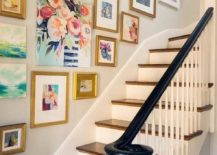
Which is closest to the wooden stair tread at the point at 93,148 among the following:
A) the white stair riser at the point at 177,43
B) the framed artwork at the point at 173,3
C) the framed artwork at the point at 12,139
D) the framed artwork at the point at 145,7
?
the framed artwork at the point at 12,139

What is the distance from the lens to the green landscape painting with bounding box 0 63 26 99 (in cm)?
194

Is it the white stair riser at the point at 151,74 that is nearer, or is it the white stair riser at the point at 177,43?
the white stair riser at the point at 151,74

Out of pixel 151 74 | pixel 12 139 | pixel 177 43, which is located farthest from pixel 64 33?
pixel 177 43

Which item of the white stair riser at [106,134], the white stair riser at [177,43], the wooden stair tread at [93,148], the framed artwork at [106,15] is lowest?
the wooden stair tread at [93,148]

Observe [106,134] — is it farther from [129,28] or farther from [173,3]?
[173,3]

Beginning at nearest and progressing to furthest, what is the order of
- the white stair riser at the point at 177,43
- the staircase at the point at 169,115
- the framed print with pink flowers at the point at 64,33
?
the staircase at the point at 169,115
the framed print with pink flowers at the point at 64,33
the white stair riser at the point at 177,43

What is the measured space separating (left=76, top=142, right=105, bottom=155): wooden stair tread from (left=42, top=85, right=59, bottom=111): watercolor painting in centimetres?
49

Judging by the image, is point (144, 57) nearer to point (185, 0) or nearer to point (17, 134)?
point (185, 0)

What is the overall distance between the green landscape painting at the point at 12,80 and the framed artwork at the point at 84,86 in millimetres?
567

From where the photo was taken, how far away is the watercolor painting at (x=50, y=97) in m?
2.25

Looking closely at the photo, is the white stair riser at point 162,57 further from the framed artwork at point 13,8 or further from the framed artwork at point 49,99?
the framed artwork at point 13,8

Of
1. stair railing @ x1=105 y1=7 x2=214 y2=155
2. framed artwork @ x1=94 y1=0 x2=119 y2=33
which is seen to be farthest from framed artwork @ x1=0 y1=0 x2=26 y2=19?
stair railing @ x1=105 y1=7 x2=214 y2=155

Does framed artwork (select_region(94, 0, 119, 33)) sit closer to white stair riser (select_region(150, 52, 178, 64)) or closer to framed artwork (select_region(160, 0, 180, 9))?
white stair riser (select_region(150, 52, 178, 64))

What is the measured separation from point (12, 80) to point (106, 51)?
1.17m
